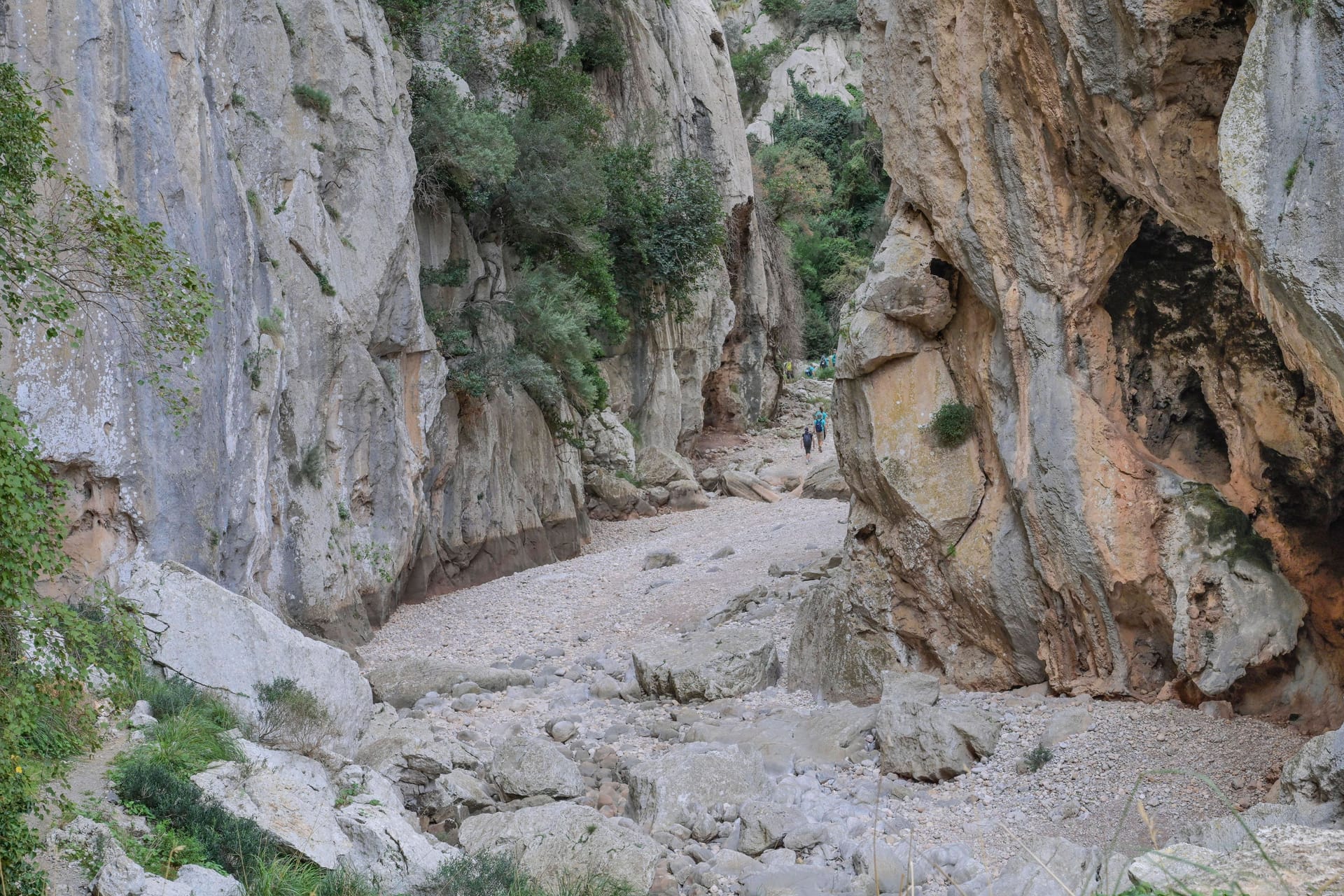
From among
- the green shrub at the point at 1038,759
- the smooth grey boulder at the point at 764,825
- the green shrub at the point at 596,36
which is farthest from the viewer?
the green shrub at the point at 596,36

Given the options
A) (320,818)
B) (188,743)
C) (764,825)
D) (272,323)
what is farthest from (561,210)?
(320,818)

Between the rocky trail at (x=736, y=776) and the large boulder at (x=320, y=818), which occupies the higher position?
the large boulder at (x=320, y=818)

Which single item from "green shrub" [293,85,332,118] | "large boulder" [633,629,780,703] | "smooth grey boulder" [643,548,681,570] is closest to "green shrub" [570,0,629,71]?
"green shrub" [293,85,332,118]

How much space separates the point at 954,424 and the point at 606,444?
1769cm

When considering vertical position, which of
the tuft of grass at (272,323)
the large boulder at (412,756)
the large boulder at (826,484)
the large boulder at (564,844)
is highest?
the tuft of grass at (272,323)

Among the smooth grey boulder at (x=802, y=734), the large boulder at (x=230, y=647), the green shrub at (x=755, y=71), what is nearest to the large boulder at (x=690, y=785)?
the smooth grey boulder at (x=802, y=734)

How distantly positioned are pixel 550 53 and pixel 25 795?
2456 cm

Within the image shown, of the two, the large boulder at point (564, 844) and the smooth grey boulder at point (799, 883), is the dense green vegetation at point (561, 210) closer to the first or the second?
the large boulder at point (564, 844)

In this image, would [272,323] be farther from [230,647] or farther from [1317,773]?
[1317,773]

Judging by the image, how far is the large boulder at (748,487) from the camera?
1182 inches

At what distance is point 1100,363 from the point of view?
12.4 metres

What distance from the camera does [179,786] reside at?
7.63 meters

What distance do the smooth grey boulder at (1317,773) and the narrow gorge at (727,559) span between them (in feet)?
0.16

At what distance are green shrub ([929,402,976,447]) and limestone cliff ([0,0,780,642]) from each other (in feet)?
30.2
